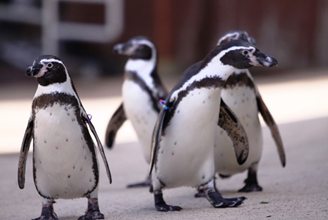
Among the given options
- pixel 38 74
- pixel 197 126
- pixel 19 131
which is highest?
pixel 38 74

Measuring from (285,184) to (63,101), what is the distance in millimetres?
1831

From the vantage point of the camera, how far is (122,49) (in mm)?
4941

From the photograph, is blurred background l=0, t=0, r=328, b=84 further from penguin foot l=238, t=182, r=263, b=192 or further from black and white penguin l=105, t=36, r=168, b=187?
penguin foot l=238, t=182, r=263, b=192

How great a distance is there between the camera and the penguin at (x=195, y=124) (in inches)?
133

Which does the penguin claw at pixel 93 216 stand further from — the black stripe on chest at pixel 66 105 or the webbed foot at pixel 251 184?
the webbed foot at pixel 251 184

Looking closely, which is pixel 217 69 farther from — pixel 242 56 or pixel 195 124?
pixel 195 124

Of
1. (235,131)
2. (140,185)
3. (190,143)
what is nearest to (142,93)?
(140,185)

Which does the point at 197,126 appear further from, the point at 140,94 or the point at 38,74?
the point at 140,94

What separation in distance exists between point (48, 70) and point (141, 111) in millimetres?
1509

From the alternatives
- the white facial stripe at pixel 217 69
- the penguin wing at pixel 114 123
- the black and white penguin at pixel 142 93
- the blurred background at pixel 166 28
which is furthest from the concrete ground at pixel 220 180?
the blurred background at pixel 166 28

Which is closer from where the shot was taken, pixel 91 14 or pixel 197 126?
pixel 197 126

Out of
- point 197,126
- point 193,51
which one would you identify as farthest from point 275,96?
point 197,126

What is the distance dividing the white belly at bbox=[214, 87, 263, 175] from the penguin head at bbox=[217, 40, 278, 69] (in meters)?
0.63

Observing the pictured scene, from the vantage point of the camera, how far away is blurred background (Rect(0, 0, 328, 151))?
11000mm
